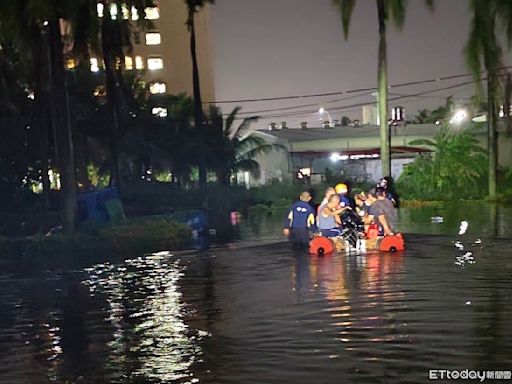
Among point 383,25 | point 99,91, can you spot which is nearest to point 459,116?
point 383,25

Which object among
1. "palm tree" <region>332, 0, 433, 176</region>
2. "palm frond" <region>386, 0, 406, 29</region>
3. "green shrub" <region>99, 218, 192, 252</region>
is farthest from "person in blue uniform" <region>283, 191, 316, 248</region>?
"palm frond" <region>386, 0, 406, 29</region>

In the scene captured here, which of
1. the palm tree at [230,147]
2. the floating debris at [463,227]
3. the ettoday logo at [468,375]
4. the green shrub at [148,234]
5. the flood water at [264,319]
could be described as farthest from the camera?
the palm tree at [230,147]

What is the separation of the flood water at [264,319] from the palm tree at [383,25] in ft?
60.3

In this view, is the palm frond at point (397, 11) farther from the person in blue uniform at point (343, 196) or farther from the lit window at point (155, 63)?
the lit window at point (155, 63)

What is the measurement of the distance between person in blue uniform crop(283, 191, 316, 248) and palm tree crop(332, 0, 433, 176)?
17621mm

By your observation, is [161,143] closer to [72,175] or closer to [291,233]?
[72,175]

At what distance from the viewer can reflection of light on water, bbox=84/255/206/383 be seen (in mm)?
9086

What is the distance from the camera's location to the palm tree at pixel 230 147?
5253 centimetres

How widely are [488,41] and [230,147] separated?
17761mm

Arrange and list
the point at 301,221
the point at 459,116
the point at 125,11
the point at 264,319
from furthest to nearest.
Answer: the point at 459,116 < the point at 125,11 < the point at 301,221 < the point at 264,319

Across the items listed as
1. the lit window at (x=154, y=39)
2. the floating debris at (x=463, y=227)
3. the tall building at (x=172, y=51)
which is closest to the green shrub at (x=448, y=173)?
the floating debris at (x=463, y=227)

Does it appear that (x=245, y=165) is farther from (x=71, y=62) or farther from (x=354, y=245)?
(x=354, y=245)

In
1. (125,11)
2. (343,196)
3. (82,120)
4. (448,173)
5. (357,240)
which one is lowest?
(357,240)

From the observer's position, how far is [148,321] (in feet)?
38.8
